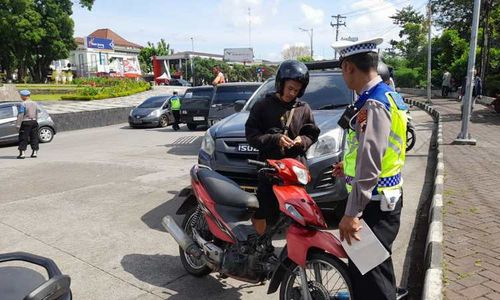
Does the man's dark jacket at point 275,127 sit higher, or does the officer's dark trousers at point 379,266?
the man's dark jacket at point 275,127

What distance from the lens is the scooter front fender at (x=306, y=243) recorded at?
2.66 metres

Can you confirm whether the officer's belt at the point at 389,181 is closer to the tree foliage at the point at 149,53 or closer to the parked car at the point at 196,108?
the parked car at the point at 196,108

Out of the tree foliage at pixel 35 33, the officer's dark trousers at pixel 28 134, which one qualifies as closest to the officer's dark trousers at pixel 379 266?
the officer's dark trousers at pixel 28 134

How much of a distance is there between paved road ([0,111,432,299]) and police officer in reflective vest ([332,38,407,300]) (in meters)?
1.42

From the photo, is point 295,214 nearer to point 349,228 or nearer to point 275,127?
point 349,228

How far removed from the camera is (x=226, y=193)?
3.42 m

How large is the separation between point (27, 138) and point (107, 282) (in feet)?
27.6

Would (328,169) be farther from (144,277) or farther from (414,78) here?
(414,78)

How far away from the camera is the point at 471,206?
5.50 m

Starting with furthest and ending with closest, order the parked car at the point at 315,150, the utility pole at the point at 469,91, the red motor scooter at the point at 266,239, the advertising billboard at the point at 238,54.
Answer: the advertising billboard at the point at 238,54 < the utility pole at the point at 469,91 < the parked car at the point at 315,150 < the red motor scooter at the point at 266,239

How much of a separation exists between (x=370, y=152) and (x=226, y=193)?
4.85 feet

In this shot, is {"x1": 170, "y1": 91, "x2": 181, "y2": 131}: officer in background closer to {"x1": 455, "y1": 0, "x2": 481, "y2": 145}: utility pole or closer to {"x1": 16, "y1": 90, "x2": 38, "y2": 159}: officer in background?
{"x1": 16, "y1": 90, "x2": 38, "y2": 159}: officer in background

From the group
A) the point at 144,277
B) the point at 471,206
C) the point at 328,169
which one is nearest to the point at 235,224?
the point at 144,277

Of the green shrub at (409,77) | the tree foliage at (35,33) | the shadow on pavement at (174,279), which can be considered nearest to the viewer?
the shadow on pavement at (174,279)
